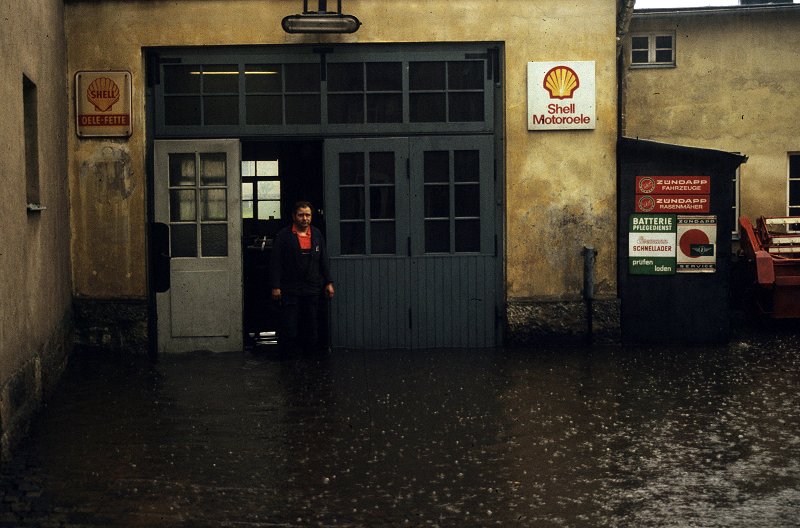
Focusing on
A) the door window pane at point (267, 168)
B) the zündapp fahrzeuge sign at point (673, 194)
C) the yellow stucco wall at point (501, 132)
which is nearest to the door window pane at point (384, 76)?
the yellow stucco wall at point (501, 132)

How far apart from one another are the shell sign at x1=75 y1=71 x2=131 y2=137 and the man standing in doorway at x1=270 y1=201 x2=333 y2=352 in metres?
2.15

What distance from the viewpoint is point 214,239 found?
1270 cm

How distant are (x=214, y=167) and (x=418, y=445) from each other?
5.84 m

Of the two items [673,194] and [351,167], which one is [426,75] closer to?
[351,167]

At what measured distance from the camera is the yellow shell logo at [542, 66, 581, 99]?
12641 mm

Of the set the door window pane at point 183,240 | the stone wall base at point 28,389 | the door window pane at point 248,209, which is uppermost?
the door window pane at point 248,209

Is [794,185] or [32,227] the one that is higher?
[794,185]

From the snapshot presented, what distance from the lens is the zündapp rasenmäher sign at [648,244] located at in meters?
12.9

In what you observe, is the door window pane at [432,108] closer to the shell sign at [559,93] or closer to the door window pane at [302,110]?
the shell sign at [559,93]

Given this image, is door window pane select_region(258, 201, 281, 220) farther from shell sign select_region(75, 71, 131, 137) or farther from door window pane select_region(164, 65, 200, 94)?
shell sign select_region(75, 71, 131, 137)

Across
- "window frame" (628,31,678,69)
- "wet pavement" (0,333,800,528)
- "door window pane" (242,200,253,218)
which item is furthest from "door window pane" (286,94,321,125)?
"window frame" (628,31,678,69)

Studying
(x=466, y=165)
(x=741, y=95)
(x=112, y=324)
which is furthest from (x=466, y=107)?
(x=741, y=95)

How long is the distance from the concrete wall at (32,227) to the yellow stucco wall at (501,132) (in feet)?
1.27

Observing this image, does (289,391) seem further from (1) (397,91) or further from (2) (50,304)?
(1) (397,91)
